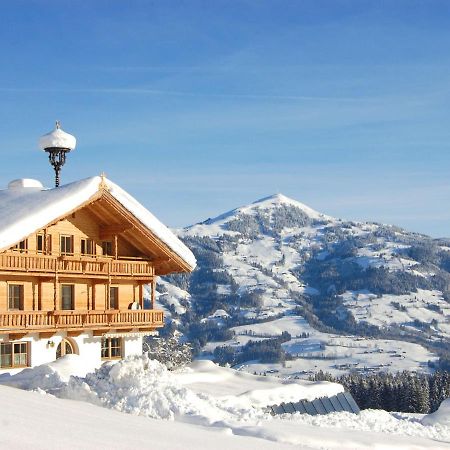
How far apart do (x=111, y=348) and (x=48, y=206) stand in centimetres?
884

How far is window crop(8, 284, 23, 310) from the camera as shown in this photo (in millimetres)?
31983

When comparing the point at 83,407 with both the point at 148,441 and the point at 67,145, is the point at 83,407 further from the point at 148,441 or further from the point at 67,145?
the point at 67,145

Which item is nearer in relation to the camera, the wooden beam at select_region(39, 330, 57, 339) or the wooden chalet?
the wooden chalet

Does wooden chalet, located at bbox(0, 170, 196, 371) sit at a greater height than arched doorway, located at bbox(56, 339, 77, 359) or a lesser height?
greater

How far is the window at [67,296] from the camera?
3438 cm

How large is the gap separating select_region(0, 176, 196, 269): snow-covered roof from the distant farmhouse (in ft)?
0.12

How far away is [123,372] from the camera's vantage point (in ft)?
66.1

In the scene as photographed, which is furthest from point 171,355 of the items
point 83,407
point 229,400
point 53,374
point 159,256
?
point 83,407

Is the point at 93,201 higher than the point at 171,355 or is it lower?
higher

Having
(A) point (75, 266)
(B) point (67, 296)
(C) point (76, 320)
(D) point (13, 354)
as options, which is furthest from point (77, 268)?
(D) point (13, 354)

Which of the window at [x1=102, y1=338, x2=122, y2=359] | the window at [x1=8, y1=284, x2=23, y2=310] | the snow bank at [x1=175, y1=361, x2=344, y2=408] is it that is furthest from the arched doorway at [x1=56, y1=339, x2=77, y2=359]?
the snow bank at [x1=175, y1=361, x2=344, y2=408]

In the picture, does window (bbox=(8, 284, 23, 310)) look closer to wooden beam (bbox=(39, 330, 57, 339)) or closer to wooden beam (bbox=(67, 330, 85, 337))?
wooden beam (bbox=(39, 330, 57, 339))

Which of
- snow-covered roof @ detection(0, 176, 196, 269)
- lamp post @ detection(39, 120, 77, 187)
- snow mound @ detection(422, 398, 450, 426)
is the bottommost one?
snow mound @ detection(422, 398, 450, 426)

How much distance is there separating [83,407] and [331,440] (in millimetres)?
5493
